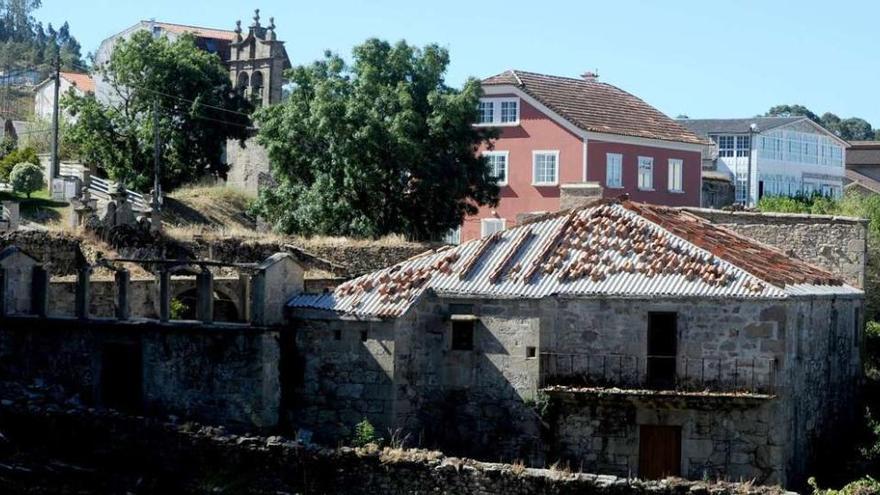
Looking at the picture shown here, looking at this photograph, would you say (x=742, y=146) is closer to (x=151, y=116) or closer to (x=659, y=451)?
(x=151, y=116)

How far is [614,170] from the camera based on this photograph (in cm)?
5188

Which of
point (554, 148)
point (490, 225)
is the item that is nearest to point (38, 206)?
point (490, 225)

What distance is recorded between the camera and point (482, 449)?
30469 millimetres

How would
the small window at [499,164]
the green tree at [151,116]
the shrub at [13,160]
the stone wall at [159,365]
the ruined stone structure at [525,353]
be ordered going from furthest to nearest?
the green tree at [151,116] → the shrub at [13,160] → the small window at [499,164] → the stone wall at [159,365] → the ruined stone structure at [525,353]

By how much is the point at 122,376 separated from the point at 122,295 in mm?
1655

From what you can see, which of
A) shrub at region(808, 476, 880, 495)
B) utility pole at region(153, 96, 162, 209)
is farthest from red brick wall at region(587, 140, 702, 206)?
shrub at region(808, 476, 880, 495)

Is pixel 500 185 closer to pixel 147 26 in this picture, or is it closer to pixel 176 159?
pixel 176 159

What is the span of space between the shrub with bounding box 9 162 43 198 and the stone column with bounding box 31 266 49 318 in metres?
19.3

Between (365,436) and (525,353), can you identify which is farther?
(525,353)

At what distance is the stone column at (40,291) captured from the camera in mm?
32250

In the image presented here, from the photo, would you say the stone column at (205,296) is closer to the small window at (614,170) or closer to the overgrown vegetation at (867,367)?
the overgrown vegetation at (867,367)

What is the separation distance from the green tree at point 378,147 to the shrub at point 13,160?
12491mm

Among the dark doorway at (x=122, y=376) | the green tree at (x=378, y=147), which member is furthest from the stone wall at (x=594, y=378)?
the green tree at (x=378, y=147)

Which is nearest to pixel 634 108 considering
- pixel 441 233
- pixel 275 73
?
pixel 441 233
